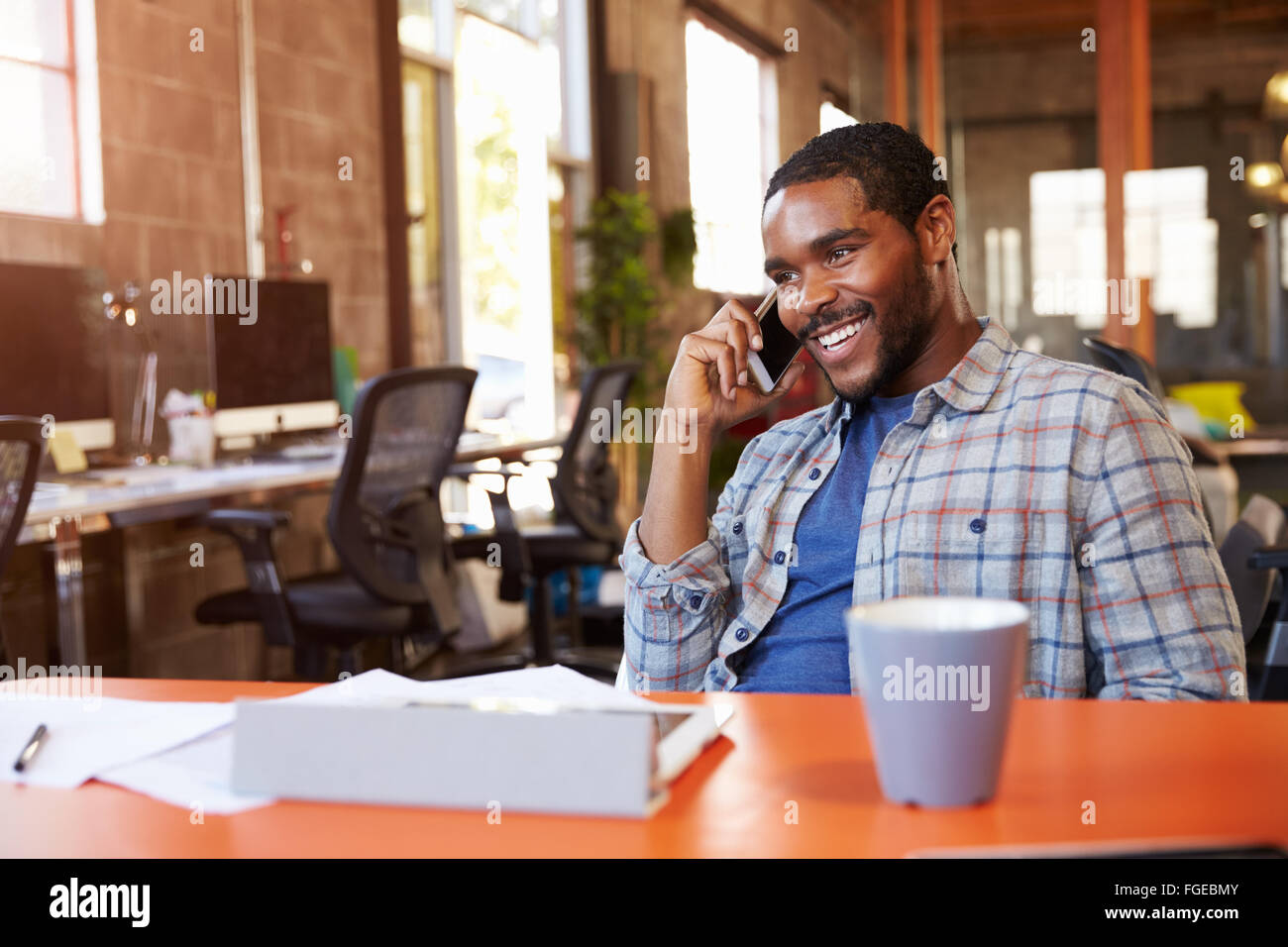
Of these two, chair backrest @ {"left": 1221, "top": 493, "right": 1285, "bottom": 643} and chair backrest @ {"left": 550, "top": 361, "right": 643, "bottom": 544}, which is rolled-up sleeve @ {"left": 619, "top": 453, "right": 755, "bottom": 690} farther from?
chair backrest @ {"left": 550, "top": 361, "right": 643, "bottom": 544}

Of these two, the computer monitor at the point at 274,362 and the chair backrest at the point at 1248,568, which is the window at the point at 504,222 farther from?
the chair backrest at the point at 1248,568

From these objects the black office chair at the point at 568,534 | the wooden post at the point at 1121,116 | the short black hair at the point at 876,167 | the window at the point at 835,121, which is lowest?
the black office chair at the point at 568,534

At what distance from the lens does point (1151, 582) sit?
1.24 meters

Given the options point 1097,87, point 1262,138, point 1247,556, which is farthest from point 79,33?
point 1262,138

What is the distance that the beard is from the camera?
150 cm

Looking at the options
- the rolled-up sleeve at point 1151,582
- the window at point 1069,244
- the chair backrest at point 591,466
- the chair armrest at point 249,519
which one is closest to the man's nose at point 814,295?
the rolled-up sleeve at point 1151,582

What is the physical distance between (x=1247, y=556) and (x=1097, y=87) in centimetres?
539

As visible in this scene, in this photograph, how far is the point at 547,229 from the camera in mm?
6812

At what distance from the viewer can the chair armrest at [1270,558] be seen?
2174mm

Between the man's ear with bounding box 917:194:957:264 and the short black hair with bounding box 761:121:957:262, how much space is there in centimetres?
1

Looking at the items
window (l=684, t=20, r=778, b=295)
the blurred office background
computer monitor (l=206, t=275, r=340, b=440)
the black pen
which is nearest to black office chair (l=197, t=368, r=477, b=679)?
the blurred office background

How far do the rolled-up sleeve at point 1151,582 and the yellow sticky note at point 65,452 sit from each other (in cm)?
271

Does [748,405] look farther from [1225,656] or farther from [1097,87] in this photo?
[1097,87]

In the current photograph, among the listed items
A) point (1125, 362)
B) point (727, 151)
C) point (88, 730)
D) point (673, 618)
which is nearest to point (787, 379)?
point (673, 618)
